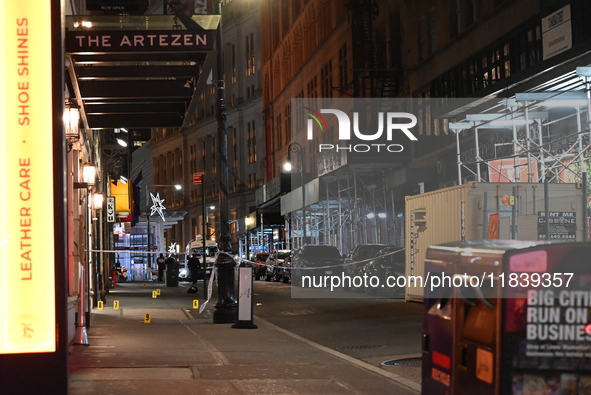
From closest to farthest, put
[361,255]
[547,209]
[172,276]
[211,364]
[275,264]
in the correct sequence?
[211,364] < [547,209] < [361,255] < [172,276] < [275,264]

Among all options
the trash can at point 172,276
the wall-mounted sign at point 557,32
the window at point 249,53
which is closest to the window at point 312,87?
the trash can at point 172,276

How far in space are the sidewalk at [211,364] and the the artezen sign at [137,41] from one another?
4113 mm

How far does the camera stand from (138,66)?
1410 cm

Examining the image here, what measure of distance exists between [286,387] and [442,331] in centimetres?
423

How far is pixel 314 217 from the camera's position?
55.2m

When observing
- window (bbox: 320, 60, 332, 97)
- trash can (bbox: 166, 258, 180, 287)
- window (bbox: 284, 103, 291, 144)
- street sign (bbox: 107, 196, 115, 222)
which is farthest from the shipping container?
window (bbox: 284, 103, 291, 144)

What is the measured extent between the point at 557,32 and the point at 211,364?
61.3 ft

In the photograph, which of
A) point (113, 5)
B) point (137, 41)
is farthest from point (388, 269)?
point (137, 41)

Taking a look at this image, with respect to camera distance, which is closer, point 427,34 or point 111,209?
point 111,209

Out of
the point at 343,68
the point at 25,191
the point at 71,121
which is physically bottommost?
the point at 25,191

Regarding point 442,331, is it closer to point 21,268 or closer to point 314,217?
point 21,268

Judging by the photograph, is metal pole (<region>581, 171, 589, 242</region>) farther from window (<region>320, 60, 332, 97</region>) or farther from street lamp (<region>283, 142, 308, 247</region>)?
window (<region>320, 60, 332, 97</region>)

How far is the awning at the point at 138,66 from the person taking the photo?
1209cm

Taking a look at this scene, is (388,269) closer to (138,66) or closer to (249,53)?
(138,66)
